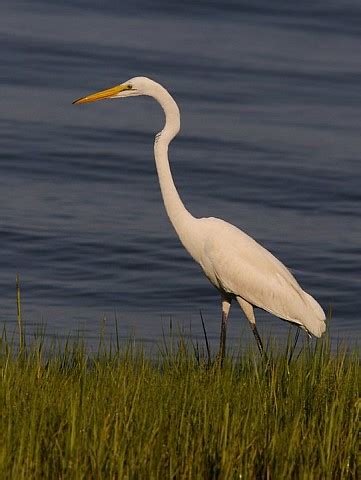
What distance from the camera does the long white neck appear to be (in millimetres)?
7812

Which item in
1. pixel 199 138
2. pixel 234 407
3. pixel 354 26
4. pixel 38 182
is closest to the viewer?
pixel 234 407

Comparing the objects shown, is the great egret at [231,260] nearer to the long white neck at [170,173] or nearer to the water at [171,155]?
the long white neck at [170,173]

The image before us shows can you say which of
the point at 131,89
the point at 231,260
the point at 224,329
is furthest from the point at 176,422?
the point at 131,89

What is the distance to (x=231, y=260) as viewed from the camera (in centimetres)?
796

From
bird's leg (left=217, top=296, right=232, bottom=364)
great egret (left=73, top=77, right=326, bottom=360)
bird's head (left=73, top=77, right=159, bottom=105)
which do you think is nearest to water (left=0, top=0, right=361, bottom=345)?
bird's leg (left=217, top=296, right=232, bottom=364)

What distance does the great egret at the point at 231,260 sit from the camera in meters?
7.88

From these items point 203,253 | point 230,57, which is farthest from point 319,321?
point 230,57

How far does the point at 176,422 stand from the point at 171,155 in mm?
9934

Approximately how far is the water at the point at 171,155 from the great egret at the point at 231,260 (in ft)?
3.18

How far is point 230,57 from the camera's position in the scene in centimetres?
1897

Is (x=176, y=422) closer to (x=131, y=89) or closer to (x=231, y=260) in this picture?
(x=231, y=260)

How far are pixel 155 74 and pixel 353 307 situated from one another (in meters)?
7.36

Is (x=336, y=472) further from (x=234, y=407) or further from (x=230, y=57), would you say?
(x=230, y=57)

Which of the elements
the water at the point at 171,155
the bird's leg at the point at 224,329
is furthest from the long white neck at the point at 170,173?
the water at the point at 171,155
